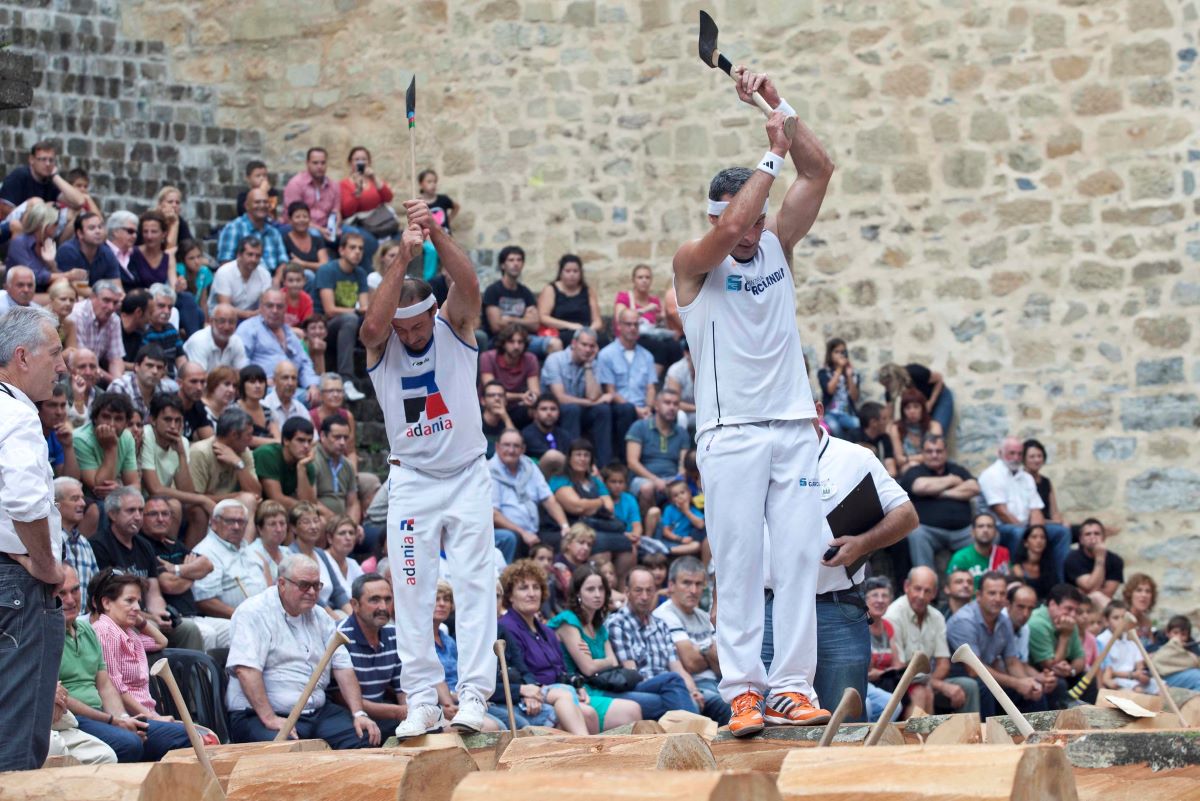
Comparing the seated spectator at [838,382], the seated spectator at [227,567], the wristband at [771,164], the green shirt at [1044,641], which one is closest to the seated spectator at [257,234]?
the seated spectator at [838,382]

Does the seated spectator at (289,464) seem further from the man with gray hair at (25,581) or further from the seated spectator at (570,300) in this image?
the man with gray hair at (25,581)

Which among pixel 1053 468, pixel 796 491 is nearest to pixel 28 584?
pixel 796 491

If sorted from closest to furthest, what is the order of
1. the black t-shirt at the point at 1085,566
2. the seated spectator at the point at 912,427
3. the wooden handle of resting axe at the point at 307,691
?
1. the wooden handle of resting axe at the point at 307,691
2. the black t-shirt at the point at 1085,566
3. the seated spectator at the point at 912,427

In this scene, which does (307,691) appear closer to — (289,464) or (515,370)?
(289,464)

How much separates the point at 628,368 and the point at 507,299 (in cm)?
143

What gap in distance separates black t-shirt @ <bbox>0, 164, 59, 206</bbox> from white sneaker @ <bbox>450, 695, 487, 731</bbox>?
842 cm

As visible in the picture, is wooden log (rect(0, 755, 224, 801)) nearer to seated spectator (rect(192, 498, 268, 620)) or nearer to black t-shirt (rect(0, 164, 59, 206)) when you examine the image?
seated spectator (rect(192, 498, 268, 620))

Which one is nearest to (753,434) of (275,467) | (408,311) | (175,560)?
(408,311)

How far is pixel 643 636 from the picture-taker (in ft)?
40.4

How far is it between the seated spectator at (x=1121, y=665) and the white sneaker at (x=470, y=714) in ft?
23.7

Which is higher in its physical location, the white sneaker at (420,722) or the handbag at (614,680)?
the white sneaker at (420,722)

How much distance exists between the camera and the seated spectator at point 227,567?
1125 centimetres

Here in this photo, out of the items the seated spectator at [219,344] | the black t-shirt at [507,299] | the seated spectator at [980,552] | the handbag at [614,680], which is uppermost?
the black t-shirt at [507,299]

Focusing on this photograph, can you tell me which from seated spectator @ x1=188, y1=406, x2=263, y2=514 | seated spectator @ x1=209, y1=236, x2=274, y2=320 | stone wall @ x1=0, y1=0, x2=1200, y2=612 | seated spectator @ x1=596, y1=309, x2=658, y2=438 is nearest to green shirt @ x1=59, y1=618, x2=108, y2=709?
seated spectator @ x1=188, y1=406, x2=263, y2=514
